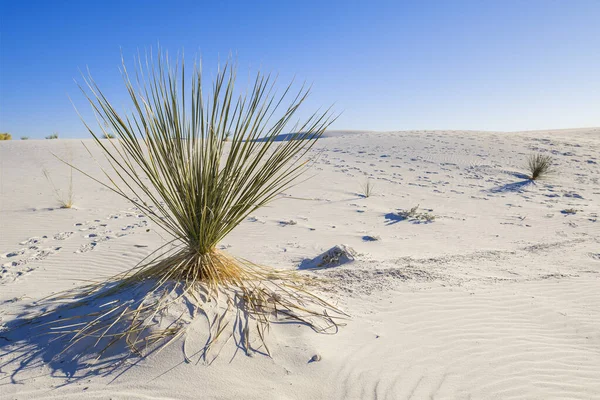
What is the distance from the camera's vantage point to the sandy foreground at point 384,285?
7.38 ft

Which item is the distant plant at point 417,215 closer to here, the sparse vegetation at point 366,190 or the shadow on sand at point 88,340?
the sparse vegetation at point 366,190

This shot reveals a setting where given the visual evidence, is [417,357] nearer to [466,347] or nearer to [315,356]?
[466,347]

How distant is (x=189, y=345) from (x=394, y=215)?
5614 mm

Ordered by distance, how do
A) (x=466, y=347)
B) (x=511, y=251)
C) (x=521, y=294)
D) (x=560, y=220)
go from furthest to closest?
(x=560, y=220), (x=511, y=251), (x=521, y=294), (x=466, y=347)

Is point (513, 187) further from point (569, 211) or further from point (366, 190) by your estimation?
point (366, 190)

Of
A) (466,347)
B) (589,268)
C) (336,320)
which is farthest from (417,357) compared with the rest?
(589,268)

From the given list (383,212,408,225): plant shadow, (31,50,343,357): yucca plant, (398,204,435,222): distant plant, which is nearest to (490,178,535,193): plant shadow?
(398,204,435,222): distant plant

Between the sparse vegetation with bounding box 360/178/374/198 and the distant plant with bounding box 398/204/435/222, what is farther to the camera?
the sparse vegetation with bounding box 360/178/374/198

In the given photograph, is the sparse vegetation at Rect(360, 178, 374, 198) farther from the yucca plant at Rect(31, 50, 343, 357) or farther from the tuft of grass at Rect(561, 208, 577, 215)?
the yucca plant at Rect(31, 50, 343, 357)

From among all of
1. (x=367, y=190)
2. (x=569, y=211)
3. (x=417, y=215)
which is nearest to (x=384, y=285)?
(x=417, y=215)

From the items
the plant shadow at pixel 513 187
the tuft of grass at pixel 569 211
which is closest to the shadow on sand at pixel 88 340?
the tuft of grass at pixel 569 211

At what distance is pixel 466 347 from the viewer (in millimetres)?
2719

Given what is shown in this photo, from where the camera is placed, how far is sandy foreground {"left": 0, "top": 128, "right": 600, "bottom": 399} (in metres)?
2.25

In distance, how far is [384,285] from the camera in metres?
3.73
